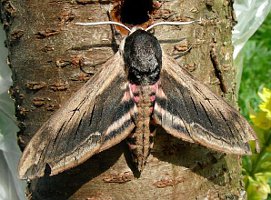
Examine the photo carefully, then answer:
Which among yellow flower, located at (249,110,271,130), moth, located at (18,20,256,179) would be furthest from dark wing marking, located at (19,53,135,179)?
yellow flower, located at (249,110,271,130)

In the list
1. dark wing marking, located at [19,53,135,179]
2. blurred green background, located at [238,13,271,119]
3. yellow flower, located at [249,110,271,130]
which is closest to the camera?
dark wing marking, located at [19,53,135,179]

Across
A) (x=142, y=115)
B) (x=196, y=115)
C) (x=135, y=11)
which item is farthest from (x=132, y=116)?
(x=135, y=11)

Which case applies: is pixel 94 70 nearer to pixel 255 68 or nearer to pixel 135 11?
pixel 135 11

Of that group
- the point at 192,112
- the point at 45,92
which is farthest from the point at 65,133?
the point at 192,112

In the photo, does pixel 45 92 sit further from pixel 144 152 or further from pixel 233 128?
pixel 233 128

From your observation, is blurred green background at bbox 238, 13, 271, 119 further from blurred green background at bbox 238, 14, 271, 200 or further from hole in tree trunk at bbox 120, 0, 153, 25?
hole in tree trunk at bbox 120, 0, 153, 25

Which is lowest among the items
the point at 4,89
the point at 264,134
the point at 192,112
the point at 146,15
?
the point at 264,134
